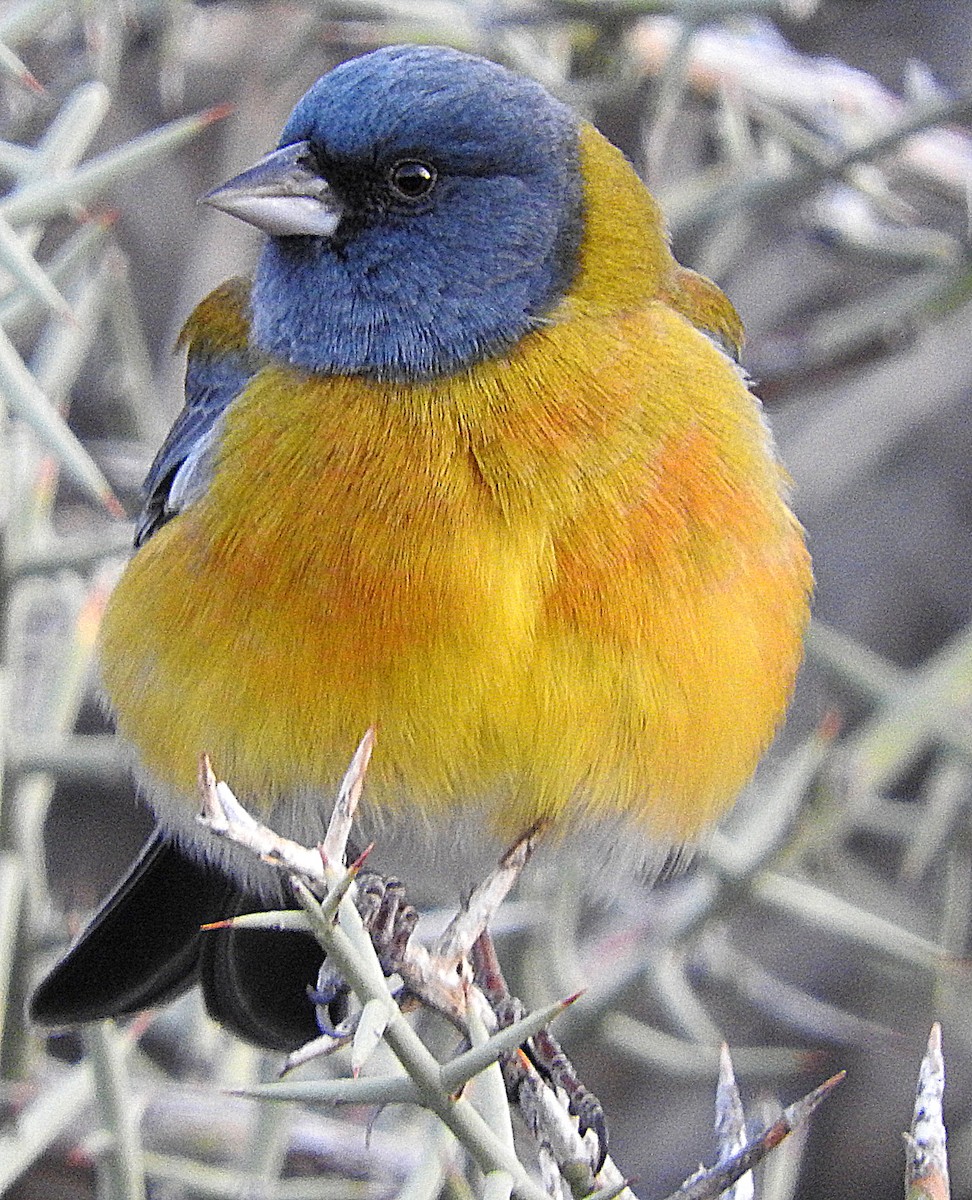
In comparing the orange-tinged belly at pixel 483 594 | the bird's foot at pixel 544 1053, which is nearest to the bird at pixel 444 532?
the orange-tinged belly at pixel 483 594

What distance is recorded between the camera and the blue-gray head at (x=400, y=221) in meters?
2.87

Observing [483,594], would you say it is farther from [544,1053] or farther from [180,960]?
[180,960]

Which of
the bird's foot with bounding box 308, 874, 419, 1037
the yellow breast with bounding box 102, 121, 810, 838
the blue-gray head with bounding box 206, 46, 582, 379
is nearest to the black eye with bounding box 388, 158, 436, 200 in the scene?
the blue-gray head with bounding box 206, 46, 582, 379

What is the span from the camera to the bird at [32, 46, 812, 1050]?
2.64m

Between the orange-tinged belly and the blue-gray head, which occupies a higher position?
the blue-gray head

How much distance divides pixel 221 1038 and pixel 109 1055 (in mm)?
1263

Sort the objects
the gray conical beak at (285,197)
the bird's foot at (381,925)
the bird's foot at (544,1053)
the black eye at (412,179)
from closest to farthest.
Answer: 1. the bird's foot at (381,925)
2. the bird's foot at (544,1053)
3. the gray conical beak at (285,197)
4. the black eye at (412,179)

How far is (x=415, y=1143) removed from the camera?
3.19m

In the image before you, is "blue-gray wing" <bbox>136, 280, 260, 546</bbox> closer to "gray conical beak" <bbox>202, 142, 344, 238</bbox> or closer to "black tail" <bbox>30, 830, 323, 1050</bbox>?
"gray conical beak" <bbox>202, 142, 344, 238</bbox>

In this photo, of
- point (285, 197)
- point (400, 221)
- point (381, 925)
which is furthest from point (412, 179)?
point (381, 925)

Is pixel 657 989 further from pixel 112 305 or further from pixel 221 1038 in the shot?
pixel 112 305

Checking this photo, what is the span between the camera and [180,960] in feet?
10.6

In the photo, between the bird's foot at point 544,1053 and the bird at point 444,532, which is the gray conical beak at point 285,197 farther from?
the bird's foot at point 544,1053

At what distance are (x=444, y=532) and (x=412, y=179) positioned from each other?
2.17 ft
